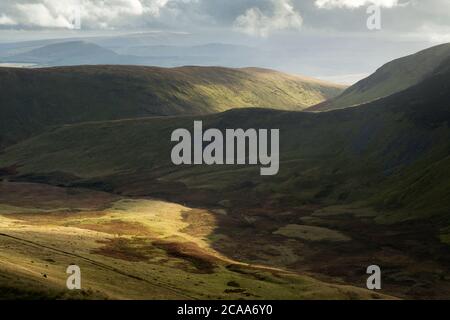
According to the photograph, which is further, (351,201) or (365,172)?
(365,172)


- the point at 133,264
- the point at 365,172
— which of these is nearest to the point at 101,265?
the point at 133,264

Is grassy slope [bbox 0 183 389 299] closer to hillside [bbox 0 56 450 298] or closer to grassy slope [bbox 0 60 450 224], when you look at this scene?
hillside [bbox 0 56 450 298]

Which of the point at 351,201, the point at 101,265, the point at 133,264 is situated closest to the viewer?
the point at 101,265

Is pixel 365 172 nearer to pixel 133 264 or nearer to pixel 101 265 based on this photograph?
pixel 133 264

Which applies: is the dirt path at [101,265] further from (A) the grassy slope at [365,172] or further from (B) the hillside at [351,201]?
(A) the grassy slope at [365,172]

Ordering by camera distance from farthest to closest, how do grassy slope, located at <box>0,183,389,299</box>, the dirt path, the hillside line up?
the hillside → the dirt path → grassy slope, located at <box>0,183,389,299</box>

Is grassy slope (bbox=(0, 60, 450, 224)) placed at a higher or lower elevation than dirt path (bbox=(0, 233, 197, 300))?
higher

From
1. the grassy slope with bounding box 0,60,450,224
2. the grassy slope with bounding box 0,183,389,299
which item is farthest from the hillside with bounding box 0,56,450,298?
the grassy slope with bounding box 0,183,389,299

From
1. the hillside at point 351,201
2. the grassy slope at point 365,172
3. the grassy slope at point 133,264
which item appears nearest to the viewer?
the grassy slope at point 133,264

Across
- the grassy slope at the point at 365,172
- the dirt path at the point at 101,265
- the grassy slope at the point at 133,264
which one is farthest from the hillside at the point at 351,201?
the dirt path at the point at 101,265

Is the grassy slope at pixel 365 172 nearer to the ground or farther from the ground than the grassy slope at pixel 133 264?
farther from the ground

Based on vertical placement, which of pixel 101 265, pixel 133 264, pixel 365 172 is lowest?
pixel 133 264
